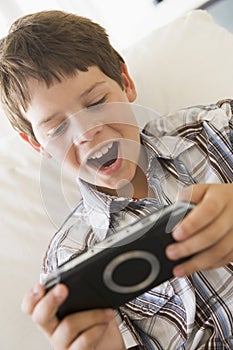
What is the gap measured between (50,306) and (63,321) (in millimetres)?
26

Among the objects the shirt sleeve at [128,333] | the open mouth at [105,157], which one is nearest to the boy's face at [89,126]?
the open mouth at [105,157]

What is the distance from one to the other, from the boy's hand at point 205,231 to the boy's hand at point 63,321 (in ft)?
0.26

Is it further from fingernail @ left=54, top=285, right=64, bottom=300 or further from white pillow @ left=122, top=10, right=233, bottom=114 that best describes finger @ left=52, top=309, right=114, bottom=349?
white pillow @ left=122, top=10, right=233, bottom=114

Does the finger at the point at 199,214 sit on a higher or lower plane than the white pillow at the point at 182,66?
higher

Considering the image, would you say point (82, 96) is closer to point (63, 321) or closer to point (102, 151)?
point (102, 151)

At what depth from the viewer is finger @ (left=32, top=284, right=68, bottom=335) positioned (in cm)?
35

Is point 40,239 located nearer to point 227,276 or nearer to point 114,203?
point 114,203

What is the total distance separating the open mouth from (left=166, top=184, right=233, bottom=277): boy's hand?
6.4 inches

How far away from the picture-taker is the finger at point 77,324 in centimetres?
38

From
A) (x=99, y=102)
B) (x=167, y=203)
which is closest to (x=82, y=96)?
(x=99, y=102)

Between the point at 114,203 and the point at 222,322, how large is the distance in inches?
7.3

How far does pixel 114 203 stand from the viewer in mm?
597

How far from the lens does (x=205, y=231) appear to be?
371 mm

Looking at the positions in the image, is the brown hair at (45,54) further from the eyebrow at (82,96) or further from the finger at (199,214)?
the finger at (199,214)
